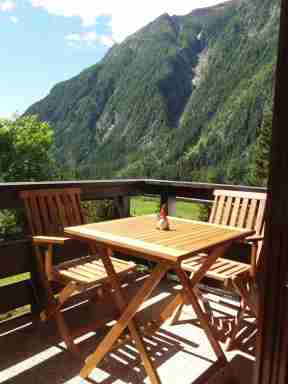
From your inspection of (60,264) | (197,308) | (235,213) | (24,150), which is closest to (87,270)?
(60,264)

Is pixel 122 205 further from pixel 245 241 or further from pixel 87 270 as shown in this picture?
pixel 245 241

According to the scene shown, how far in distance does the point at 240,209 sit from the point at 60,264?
4.55ft

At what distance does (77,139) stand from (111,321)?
2685 inches

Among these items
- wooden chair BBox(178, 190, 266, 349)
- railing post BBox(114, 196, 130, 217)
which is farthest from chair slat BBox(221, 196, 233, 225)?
railing post BBox(114, 196, 130, 217)

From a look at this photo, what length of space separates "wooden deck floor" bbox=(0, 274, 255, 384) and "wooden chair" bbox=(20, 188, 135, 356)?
143mm

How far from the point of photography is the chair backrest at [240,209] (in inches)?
101

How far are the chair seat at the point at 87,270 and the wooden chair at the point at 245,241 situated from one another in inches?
17.4

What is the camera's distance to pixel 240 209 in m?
2.69

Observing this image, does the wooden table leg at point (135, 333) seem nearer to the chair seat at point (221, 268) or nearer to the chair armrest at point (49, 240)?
the chair armrest at point (49, 240)

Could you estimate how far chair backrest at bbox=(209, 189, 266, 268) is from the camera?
8.39ft

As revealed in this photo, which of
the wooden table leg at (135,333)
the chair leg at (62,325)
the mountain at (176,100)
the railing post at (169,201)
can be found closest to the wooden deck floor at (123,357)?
the chair leg at (62,325)

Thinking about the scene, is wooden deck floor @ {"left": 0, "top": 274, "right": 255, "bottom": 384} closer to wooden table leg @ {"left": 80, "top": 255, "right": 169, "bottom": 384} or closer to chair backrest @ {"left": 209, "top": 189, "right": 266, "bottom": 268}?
wooden table leg @ {"left": 80, "top": 255, "right": 169, "bottom": 384}

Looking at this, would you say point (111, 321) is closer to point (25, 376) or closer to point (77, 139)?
point (25, 376)

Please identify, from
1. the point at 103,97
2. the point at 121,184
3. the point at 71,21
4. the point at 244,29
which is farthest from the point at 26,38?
the point at 121,184
